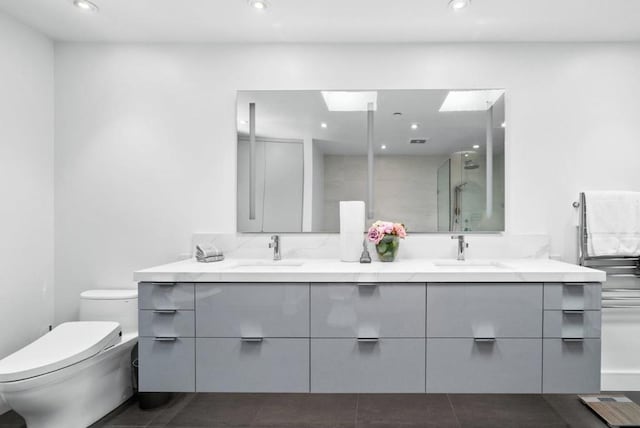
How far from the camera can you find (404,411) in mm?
2100

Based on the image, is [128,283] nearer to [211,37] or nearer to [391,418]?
[211,37]

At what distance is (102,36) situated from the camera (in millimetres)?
2342

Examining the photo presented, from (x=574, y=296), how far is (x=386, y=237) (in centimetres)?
95

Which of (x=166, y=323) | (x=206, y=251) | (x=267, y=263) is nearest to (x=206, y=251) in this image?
(x=206, y=251)

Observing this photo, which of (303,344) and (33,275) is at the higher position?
(33,275)

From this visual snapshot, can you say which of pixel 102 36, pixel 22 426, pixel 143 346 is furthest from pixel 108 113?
pixel 22 426

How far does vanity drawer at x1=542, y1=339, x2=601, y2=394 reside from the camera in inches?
69.8

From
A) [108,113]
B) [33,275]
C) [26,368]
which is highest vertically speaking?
[108,113]


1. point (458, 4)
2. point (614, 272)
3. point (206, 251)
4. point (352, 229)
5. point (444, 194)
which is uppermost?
point (458, 4)

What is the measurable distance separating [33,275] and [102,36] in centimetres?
154

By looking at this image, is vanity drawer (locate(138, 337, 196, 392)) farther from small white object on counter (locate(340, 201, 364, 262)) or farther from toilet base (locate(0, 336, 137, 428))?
small white object on counter (locate(340, 201, 364, 262))

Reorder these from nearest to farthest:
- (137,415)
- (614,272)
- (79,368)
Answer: (79,368)
(137,415)
(614,272)

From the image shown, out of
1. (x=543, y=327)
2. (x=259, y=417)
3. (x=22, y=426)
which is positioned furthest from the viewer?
(x=259, y=417)

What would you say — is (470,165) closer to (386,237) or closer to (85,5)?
(386,237)
